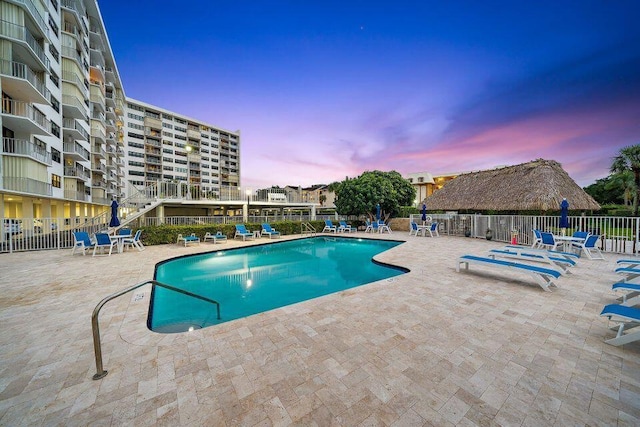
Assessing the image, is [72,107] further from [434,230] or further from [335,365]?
[434,230]

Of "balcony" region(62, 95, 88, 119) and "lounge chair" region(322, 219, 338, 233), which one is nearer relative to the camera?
"lounge chair" region(322, 219, 338, 233)

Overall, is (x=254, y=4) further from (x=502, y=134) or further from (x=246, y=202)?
(x=502, y=134)

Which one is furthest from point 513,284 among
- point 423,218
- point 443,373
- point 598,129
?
point 598,129

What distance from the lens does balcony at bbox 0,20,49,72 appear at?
14375 mm

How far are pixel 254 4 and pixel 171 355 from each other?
1996 cm

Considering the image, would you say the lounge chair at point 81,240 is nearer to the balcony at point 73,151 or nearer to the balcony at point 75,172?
the balcony at point 75,172

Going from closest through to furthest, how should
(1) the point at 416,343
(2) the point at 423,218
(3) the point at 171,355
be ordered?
(3) the point at 171,355 < (1) the point at 416,343 < (2) the point at 423,218

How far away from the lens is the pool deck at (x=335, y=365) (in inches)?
82.4

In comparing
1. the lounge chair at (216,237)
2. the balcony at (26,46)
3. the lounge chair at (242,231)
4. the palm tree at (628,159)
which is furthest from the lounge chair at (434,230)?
the balcony at (26,46)

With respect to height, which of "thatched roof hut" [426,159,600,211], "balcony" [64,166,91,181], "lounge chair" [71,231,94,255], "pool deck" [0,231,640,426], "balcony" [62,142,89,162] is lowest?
"pool deck" [0,231,640,426]

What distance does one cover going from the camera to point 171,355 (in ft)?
9.78

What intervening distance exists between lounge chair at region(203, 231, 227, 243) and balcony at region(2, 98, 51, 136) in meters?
13.8

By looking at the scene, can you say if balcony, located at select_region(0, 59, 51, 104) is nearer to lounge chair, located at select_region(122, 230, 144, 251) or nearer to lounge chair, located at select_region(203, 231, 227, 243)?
lounge chair, located at select_region(122, 230, 144, 251)

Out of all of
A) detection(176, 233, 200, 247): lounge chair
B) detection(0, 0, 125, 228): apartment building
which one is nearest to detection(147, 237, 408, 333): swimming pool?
detection(176, 233, 200, 247): lounge chair
